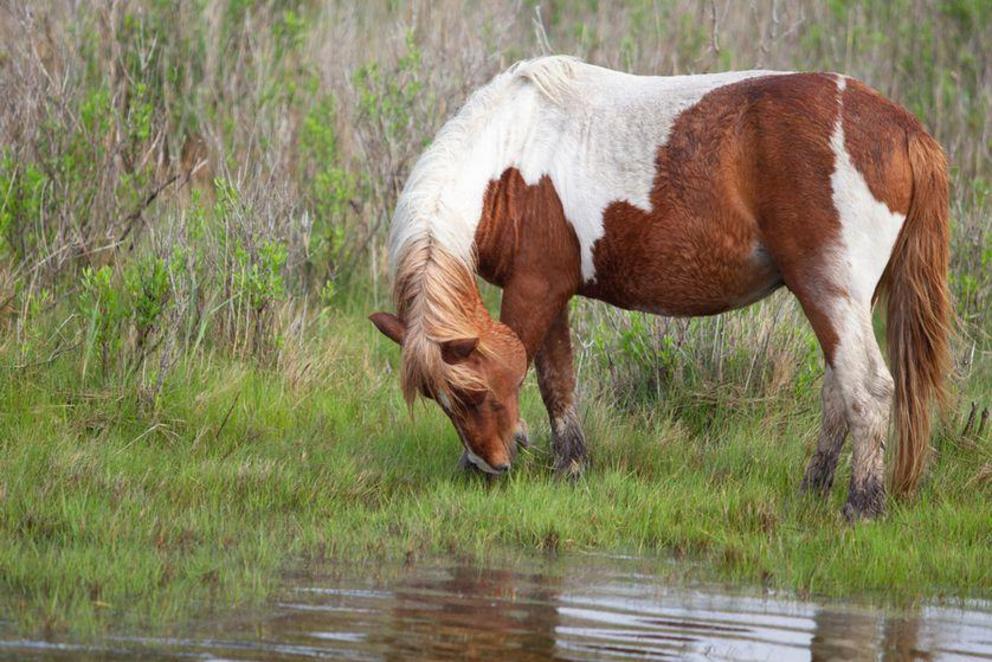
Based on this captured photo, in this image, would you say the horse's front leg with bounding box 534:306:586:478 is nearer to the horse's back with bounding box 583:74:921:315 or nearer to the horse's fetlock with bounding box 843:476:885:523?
the horse's back with bounding box 583:74:921:315

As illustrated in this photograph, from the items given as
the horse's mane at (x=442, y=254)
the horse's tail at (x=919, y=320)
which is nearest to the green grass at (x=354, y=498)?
the horse's tail at (x=919, y=320)

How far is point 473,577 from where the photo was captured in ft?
14.6

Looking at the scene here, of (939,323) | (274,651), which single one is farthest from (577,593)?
(939,323)

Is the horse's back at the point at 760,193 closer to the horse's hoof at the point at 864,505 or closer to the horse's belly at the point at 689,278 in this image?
the horse's belly at the point at 689,278

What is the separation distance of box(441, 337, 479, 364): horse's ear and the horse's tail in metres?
1.62

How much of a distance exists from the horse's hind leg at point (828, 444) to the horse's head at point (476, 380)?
1.20 meters

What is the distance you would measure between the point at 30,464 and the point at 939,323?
3.43 m

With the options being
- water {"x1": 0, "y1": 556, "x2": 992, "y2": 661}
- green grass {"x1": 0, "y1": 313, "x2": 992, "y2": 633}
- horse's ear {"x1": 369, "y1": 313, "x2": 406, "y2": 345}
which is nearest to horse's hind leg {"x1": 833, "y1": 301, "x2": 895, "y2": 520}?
green grass {"x1": 0, "y1": 313, "x2": 992, "y2": 633}

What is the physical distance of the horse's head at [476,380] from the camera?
16.5 feet

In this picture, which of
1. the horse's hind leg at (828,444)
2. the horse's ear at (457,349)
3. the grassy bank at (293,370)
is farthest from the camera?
the horse's hind leg at (828,444)

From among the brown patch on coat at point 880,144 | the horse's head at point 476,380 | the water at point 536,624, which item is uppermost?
the brown patch on coat at point 880,144

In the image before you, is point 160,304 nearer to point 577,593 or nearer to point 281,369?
point 281,369

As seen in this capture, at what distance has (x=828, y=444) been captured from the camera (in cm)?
552

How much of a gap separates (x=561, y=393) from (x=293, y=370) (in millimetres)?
1399
